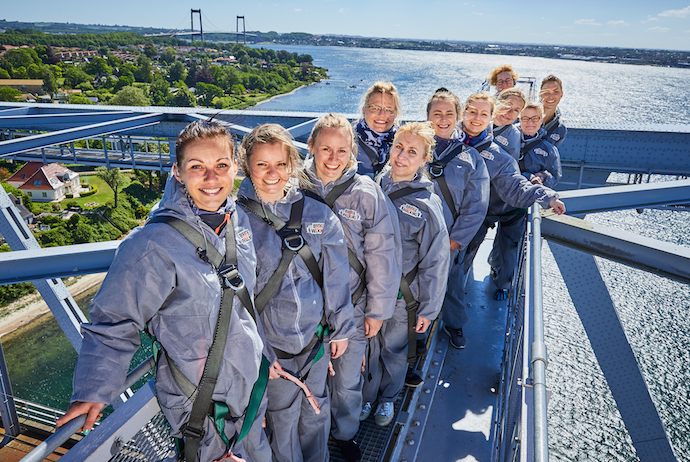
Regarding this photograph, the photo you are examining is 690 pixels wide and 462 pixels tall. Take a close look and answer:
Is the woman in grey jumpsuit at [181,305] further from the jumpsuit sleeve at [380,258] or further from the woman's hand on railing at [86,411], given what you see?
the jumpsuit sleeve at [380,258]

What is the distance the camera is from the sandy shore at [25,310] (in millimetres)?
21973

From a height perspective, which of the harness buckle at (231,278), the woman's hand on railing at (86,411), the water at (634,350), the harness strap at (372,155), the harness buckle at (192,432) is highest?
the harness strap at (372,155)

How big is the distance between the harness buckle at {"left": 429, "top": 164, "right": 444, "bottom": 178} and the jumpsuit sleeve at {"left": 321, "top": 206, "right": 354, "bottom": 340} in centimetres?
106

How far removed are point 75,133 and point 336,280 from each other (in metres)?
6.14

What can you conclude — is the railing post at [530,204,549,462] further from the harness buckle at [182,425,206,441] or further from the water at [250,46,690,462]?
the water at [250,46,690,462]

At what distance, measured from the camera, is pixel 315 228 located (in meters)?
2.05

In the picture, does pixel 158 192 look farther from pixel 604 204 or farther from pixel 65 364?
pixel 604 204

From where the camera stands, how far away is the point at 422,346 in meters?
3.02

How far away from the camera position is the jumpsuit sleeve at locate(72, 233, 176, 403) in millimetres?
1449

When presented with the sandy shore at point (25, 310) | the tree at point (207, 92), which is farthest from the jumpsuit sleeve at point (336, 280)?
the tree at point (207, 92)

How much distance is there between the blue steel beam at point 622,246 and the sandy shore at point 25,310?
22.2m

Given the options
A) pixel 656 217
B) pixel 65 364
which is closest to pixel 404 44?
pixel 656 217

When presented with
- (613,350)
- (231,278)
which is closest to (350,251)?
(231,278)

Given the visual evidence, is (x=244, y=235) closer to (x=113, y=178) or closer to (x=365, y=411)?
(x=365, y=411)
